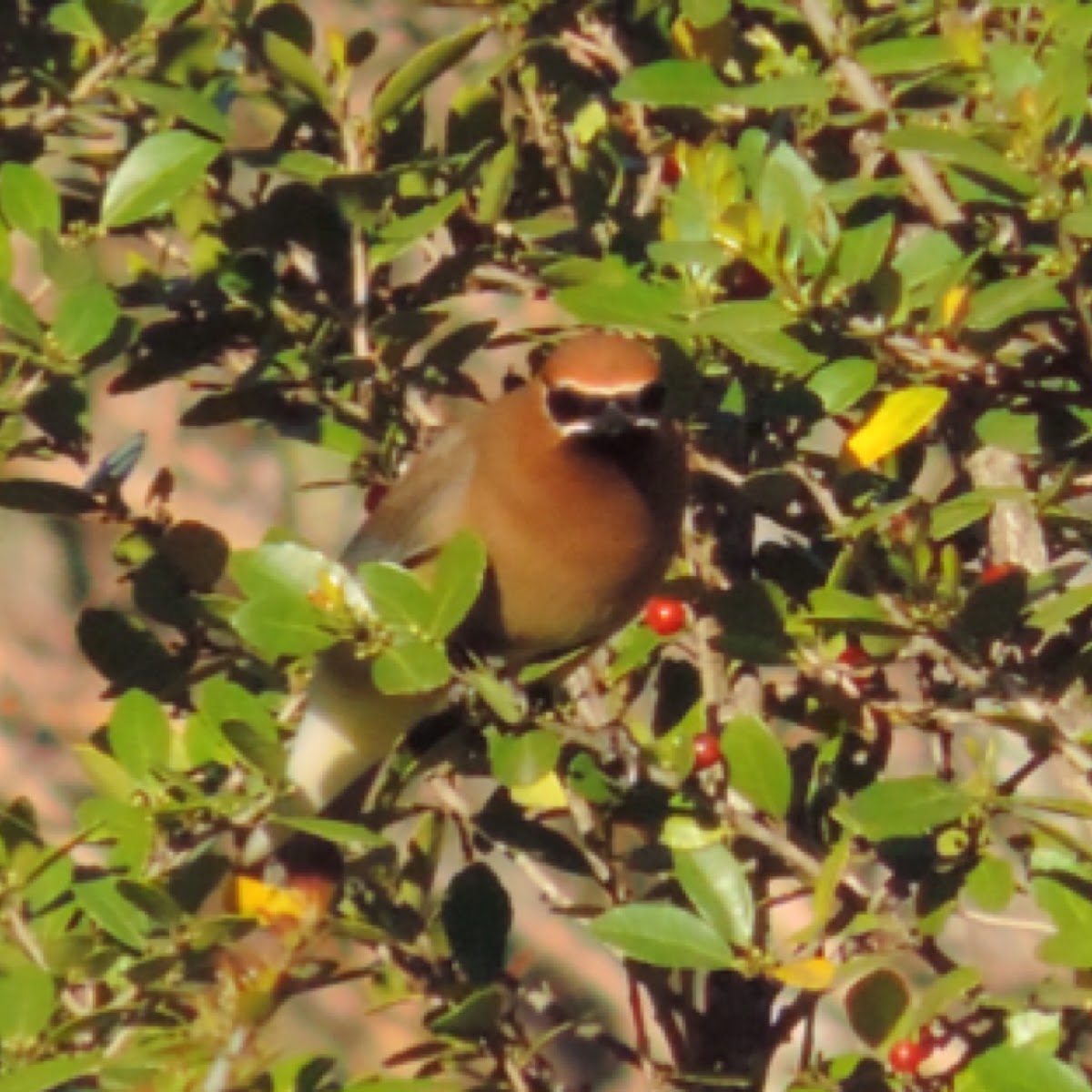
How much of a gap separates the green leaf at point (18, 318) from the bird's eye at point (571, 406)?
58cm

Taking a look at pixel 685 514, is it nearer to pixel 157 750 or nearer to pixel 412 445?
pixel 412 445

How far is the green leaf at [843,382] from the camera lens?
2.01 meters

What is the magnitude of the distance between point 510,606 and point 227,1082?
1051 millimetres

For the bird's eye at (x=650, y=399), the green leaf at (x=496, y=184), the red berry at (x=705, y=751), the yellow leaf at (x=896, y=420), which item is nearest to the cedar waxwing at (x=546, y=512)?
the bird's eye at (x=650, y=399)

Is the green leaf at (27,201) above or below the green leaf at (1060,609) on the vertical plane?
above

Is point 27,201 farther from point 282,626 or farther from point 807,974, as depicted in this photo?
point 807,974

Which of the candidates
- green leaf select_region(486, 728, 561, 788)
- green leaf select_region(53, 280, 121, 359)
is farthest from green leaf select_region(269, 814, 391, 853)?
green leaf select_region(53, 280, 121, 359)

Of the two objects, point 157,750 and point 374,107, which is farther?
point 374,107

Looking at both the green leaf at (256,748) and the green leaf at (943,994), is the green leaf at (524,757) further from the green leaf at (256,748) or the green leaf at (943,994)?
the green leaf at (943,994)

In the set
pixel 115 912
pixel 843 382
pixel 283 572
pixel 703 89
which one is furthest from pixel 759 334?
pixel 115 912

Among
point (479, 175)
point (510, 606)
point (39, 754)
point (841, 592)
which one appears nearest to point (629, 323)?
point (841, 592)

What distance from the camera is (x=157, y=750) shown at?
211 cm

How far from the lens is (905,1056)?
2.04 m

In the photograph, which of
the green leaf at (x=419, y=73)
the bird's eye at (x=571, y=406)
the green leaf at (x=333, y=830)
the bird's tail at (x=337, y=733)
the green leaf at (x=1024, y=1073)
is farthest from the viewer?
the bird's eye at (x=571, y=406)
